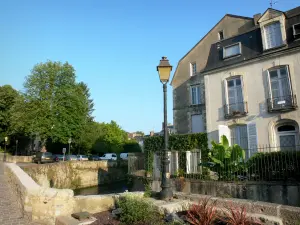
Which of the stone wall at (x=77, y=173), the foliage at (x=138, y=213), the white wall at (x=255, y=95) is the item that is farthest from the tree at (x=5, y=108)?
the foliage at (x=138, y=213)

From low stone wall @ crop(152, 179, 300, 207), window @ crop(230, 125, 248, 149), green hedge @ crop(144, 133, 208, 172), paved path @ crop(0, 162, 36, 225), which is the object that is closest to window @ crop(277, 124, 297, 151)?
window @ crop(230, 125, 248, 149)

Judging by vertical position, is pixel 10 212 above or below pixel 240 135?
below

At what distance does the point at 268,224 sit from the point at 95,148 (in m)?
42.3

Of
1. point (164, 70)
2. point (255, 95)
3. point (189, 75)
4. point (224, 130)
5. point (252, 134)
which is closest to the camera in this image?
point (164, 70)

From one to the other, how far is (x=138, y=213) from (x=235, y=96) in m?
12.8

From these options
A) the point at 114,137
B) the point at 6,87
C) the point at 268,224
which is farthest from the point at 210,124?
the point at 6,87

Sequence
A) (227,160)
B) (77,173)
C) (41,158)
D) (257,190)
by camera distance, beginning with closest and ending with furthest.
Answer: (257,190) < (227,160) < (77,173) < (41,158)

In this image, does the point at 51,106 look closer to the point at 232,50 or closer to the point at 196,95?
the point at 196,95

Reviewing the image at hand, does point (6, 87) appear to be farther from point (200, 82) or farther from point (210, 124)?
point (210, 124)

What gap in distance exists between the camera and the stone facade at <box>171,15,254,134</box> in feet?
67.5

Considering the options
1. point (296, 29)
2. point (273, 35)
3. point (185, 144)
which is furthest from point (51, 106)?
point (296, 29)

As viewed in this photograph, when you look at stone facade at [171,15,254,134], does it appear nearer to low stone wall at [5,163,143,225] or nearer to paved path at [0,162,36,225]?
paved path at [0,162,36,225]

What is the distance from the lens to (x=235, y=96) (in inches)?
601

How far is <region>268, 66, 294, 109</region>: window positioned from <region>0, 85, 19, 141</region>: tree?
3596cm
